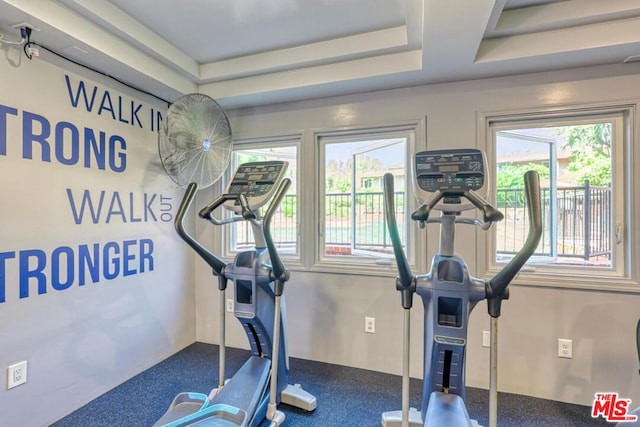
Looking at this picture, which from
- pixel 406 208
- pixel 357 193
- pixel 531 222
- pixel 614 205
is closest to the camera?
pixel 531 222

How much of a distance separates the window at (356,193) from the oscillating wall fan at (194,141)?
839 mm

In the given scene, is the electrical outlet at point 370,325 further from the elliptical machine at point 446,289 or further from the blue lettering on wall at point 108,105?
the blue lettering on wall at point 108,105

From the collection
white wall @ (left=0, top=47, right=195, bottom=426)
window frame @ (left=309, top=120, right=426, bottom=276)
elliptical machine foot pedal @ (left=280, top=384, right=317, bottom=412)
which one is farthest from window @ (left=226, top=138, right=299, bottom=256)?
elliptical machine foot pedal @ (left=280, top=384, right=317, bottom=412)

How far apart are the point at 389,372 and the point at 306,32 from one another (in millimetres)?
2573

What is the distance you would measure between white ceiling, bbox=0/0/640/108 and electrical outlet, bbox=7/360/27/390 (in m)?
1.78

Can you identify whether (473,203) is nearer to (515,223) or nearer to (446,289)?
(446,289)

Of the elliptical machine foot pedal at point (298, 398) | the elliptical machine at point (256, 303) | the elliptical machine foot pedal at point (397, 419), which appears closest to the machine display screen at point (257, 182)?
the elliptical machine at point (256, 303)

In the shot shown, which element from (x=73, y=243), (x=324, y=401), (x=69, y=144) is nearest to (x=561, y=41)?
(x=324, y=401)

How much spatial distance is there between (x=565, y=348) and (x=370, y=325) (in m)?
1.31

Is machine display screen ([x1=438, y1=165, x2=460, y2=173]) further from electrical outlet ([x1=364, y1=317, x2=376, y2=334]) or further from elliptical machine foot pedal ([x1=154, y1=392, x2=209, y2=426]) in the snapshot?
elliptical machine foot pedal ([x1=154, y1=392, x2=209, y2=426])

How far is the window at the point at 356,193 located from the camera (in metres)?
2.66

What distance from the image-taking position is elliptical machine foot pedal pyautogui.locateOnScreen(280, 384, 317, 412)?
6.73 ft

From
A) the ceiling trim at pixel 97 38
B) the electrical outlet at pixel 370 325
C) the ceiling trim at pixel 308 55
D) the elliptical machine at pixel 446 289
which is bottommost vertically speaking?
the electrical outlet at pixel 370 325

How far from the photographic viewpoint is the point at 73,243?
6.70 feet
